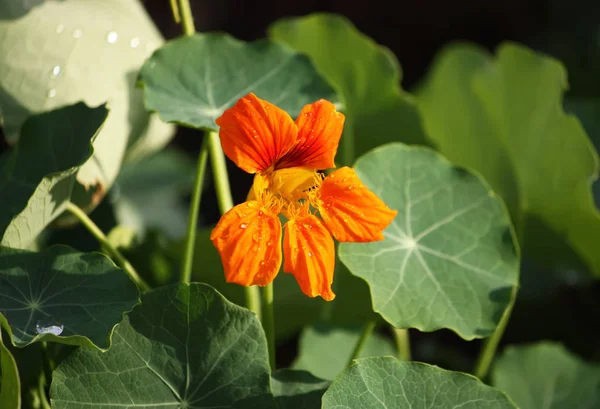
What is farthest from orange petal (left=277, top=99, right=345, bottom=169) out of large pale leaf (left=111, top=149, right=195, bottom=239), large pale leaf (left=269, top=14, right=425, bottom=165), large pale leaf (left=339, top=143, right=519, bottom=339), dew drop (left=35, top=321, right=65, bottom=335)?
large pale leaf (left=111, top=149, right=195, bottom=239)

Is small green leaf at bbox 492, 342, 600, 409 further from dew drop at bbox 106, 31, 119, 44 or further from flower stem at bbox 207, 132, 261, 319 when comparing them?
dew drop at bbox 106, 31, 119, 44

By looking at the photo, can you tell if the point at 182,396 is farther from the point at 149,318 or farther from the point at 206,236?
the point at 206,236

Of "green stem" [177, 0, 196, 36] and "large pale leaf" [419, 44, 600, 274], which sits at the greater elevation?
"green stem" [177, 0, 196, 36]

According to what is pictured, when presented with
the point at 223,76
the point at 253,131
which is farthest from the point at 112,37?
the point at 253,131

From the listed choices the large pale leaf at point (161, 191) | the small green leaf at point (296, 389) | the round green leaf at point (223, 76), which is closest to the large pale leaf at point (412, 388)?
the small green leaf at point (296, 389)

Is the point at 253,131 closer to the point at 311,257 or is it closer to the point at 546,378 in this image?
the point at 311,257

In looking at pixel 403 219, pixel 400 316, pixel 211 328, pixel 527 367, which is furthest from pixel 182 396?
pixel 527 367
